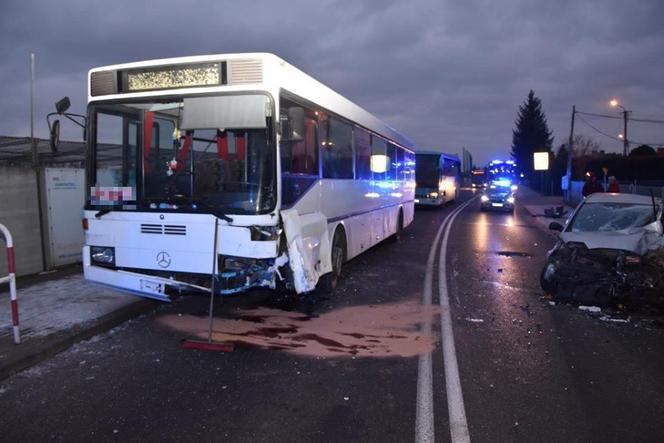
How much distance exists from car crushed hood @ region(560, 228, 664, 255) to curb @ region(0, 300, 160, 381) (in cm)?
655

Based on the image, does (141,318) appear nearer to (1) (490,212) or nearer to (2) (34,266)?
(2) (34,266)

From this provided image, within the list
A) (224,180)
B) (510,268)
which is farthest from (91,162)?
(510,268)

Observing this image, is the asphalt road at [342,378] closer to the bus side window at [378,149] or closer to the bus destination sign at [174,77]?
the bus destination sign at [174,77]

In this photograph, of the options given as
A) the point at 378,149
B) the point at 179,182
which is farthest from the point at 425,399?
the point at 378,149

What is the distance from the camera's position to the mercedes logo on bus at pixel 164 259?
6.35 metres

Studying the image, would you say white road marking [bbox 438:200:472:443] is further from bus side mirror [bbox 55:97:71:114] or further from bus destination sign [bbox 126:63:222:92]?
bus side mirror [bbox 55:97:71:114]

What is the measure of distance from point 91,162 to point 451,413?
5128 millimetres

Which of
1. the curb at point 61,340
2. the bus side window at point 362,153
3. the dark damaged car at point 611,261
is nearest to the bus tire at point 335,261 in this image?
the bus side window at point 362,153

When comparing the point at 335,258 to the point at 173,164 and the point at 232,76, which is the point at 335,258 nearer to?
the point at 173,164

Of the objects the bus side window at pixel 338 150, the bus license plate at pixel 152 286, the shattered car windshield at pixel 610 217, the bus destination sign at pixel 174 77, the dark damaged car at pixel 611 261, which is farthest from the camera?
the shattered car windshield at pixel 610 217

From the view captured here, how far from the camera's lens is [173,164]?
6367 mm

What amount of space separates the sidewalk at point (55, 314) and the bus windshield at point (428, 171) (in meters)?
23.9

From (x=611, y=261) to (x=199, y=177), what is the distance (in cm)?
576

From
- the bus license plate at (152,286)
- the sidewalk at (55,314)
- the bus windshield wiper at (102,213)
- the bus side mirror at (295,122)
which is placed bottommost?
the sidewalk at (55,314)
